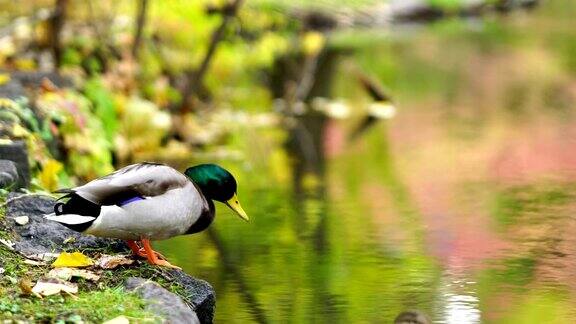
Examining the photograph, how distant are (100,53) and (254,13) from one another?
14.5ft

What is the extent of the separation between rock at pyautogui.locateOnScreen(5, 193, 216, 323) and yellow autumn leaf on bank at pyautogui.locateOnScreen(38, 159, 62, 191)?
5.98 ft

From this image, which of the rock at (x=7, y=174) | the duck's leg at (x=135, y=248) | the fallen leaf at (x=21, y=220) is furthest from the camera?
the rock at (x=7, y=174)

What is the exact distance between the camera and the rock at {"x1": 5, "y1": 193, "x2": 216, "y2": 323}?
6953 mm

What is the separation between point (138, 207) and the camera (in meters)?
6.71

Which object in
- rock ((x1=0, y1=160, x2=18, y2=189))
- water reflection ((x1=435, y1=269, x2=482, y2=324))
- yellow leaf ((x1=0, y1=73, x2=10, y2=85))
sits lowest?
water reflection ((x1=435, y1=269, x2=482, y2=324))

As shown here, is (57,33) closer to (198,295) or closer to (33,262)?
(33,262)

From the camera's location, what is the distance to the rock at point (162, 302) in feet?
21.0

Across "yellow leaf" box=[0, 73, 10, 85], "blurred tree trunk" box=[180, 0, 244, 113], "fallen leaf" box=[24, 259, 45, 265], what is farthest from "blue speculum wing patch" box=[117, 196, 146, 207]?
"blurred tree trunk" box=[180, 0, 244, 113]

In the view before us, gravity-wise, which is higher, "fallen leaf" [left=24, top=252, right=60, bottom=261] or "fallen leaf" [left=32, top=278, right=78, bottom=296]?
"fallen leaf" [left=32, top=278, right=78, bottom=296]

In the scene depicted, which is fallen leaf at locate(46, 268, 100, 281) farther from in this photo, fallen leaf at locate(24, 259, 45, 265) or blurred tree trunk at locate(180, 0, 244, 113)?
blurred tree trunk at locate(180, 0, 244, 113)

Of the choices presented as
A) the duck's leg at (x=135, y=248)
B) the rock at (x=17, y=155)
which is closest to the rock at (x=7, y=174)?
the rock at (x=17, y=155)

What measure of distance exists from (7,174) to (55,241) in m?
0.88

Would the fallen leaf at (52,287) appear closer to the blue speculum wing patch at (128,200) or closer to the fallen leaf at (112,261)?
the fallen leaf at (112,261)

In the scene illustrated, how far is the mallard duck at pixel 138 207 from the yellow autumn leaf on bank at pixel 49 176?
2.92 meters
